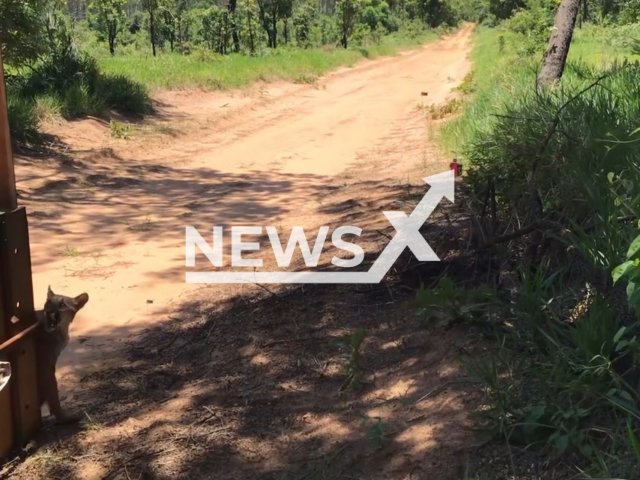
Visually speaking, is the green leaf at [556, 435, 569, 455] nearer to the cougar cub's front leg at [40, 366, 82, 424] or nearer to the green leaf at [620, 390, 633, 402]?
the green leaf at [620, 390, 633, 402]

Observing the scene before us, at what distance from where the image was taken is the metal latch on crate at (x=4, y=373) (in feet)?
8.52

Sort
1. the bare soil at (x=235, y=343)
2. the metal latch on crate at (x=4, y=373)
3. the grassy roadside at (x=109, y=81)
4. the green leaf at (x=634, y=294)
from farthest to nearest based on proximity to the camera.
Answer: the grassy roadside at (x=109, y=81), the bare soil at (x=235, y=343), the metal latch on crate at (x=4, y=373), the green leaf at (x=634, y=294)

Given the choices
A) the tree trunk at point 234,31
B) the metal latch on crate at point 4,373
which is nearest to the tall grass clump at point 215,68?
the tree trunk at point 234,31

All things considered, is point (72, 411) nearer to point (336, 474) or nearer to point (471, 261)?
point (336, 474)

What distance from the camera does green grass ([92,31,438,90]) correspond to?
51.1ft

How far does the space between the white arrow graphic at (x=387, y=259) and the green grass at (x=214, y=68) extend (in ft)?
32.3

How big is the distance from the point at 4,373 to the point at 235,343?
4.92 ft

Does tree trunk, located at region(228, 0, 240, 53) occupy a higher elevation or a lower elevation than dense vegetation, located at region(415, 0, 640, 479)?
higher

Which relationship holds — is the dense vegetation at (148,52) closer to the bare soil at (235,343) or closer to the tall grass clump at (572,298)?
the bare soil at (235,343)

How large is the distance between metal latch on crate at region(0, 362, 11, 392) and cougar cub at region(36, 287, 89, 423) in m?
0.39

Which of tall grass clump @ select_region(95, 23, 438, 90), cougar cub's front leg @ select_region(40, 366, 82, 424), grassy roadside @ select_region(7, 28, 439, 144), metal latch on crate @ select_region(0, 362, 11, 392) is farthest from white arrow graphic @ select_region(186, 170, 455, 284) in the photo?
tall grass clump @ select_region(95, 23, 438, 90)

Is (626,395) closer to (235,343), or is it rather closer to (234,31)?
(235,343)

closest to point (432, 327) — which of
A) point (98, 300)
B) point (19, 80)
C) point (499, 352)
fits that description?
point (499, 352)

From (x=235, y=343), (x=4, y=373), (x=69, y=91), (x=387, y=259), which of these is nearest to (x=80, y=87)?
(x=69, y=91)
